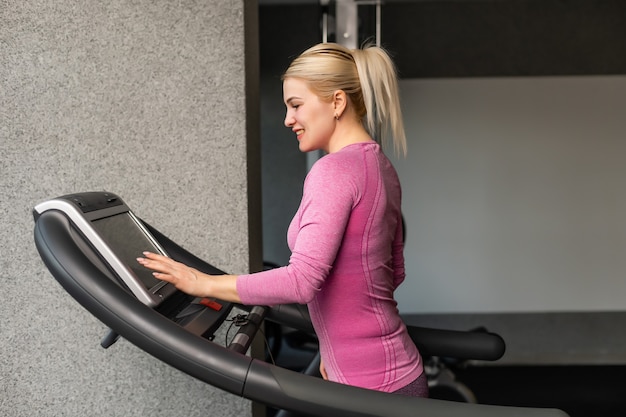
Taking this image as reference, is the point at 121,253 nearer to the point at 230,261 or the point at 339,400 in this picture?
the point at 339,400

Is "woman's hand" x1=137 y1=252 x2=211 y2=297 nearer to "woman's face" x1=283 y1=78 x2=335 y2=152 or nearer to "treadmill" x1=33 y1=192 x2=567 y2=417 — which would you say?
"treadmill" x1=33 y1=192 x2=567 y2=417

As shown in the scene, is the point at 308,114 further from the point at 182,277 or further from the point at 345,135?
the point at 182,277

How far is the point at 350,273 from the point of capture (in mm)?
1486

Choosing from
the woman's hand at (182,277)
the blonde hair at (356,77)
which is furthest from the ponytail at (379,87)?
the woman's hand at (182,277)

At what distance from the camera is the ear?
1524 millimetres

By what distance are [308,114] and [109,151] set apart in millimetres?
770

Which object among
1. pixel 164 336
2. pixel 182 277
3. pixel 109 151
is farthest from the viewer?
pixel 109 151

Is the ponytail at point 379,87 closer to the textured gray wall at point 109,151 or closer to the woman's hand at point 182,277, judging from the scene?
the woman's hand at point 182,277

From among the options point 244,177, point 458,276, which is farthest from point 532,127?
point 244,177

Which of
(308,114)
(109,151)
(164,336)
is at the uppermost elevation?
(308,114)

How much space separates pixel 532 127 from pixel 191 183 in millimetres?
3907

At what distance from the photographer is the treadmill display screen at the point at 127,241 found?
4.75 feet

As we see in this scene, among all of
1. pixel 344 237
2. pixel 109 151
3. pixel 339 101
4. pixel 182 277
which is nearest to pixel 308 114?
pixel 339 101

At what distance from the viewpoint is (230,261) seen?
6.97 ft
